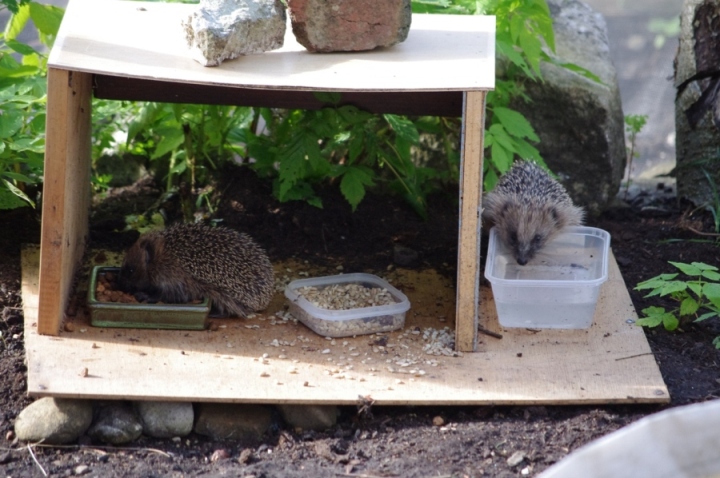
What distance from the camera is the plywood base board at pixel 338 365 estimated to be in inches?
170

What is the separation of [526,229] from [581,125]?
67.7 inches

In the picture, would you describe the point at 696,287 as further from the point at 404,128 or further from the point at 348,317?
the point at 404,128

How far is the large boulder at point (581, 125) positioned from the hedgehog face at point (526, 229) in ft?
4.52

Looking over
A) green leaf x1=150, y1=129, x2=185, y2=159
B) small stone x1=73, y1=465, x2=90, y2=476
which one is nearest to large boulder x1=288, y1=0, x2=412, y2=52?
green leaf x1=150, y1=129, x2=185, y2=159

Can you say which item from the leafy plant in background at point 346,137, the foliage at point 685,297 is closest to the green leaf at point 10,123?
the leafy plant in background at point 346,137

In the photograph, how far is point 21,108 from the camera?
5.45 meters

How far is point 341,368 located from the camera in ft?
15.2

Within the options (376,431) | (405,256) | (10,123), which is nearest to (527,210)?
(405,256)

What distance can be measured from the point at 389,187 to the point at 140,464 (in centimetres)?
357

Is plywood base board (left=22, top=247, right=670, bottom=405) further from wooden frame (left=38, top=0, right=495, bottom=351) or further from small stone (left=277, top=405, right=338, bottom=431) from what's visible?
wooden frame (left=38, top=0, right=495, bottom=351)

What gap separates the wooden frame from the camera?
14.3ft

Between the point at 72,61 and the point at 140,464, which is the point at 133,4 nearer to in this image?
the point at 72,61

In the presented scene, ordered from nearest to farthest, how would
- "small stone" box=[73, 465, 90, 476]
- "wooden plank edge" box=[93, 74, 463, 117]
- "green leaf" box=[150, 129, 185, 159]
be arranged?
"small stone" box=[73, 465, 90, 476]
"wooden plank edge" box=[93, 74, 463, 117]
"green leaf" box=[150, 129, 185, 159]

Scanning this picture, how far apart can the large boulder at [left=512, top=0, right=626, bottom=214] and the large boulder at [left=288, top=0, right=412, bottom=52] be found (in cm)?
Result: 241
